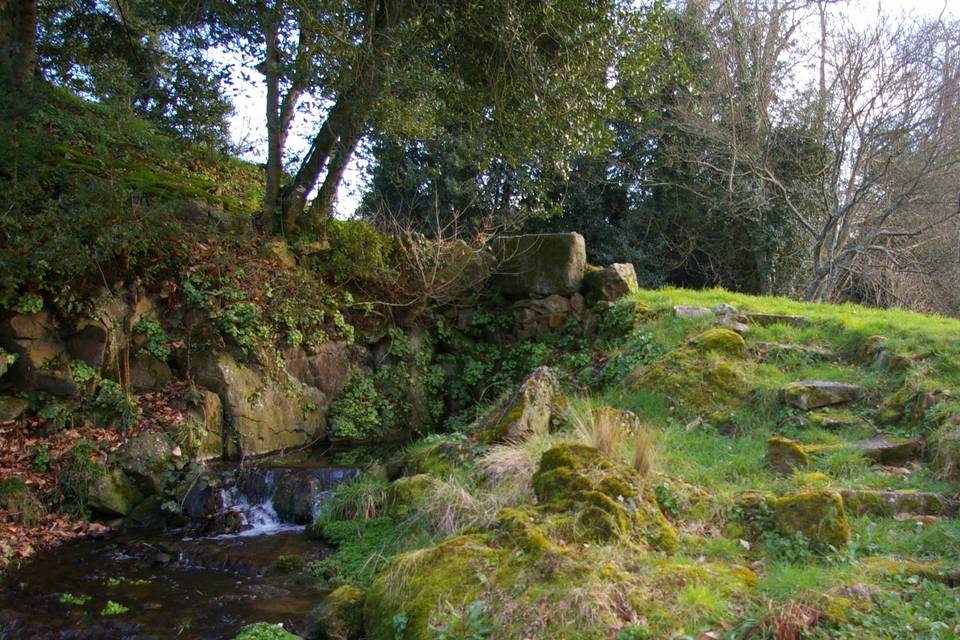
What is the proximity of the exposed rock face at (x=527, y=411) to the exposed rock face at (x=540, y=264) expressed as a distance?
423 centimetres

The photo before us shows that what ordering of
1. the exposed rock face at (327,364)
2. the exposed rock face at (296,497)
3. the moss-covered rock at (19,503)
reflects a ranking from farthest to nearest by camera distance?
1. the exposed rock face at (327,364)
2. the exposed rock face at (296,497)
3. the moss-covered rock at (19,503)

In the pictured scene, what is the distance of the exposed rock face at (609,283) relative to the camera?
1162cm

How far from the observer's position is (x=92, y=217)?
309 inches

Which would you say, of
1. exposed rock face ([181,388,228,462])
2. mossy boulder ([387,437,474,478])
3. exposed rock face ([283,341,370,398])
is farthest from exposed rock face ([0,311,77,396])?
mossy boulder ([387,437,474,478])

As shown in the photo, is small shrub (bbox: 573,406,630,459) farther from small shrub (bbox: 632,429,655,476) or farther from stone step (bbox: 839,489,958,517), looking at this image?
stone step (bbox: 839,489,958,517)

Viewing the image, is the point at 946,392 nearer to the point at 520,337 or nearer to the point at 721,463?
the point at 721,463

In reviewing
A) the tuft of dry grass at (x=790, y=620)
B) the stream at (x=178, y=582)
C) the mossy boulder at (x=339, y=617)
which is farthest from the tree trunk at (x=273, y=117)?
the tuft of dry grass at (x=790, y=620)

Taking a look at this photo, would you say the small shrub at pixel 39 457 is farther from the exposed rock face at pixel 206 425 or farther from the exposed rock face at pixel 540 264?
the exposed rock face at pixel 540 264

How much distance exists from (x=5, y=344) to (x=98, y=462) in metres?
1.74

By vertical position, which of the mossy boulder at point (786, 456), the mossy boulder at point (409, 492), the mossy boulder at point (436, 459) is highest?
the mossy boulder at point (786, 456)

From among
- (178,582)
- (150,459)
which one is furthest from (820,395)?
(150,459)

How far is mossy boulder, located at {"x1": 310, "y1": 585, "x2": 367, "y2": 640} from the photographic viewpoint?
4.65 meters

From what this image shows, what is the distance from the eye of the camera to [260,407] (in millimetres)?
9453

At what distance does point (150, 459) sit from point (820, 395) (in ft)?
23.8
